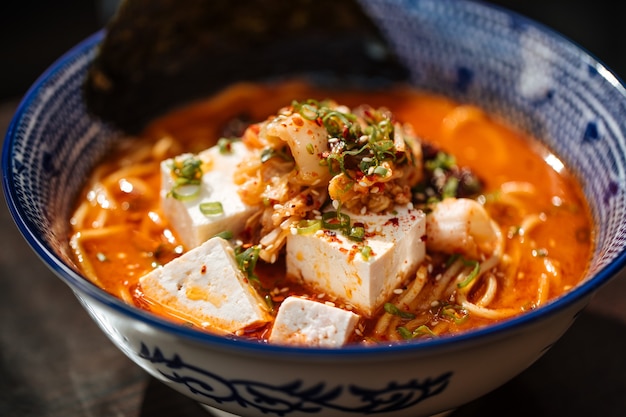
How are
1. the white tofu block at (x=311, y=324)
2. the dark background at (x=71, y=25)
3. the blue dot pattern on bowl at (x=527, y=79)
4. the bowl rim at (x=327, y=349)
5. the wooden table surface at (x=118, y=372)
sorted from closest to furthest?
1. the bowl rim at (x=327, y=349)
2. the white tofu block at (x=311, y=324)
3. the wooden table surface at (x=118, y=372)
4. the blue dot pattern on bowl at (x=527, y=79)
5. the dark background at (x=71, y=25)

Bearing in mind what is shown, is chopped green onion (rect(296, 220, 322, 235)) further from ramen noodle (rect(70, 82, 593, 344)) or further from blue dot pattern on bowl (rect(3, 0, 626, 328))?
blue dot pattern on bowl (rect(3, 0, 626, 328))

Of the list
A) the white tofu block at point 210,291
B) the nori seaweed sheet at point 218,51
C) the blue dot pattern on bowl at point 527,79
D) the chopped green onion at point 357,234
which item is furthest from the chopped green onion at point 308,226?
the nori seaweed sheet at point 218,51

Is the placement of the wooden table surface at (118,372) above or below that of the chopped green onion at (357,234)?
below

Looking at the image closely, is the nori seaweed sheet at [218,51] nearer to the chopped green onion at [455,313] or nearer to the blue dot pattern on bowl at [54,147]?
the blue dot pattern on bowl at [54,147]

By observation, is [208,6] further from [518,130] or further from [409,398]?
[409,398]

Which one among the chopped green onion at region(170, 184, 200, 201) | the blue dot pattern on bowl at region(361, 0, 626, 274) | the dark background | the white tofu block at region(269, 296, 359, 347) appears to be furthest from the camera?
the dark background

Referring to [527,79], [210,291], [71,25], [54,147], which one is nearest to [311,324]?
[210,291]

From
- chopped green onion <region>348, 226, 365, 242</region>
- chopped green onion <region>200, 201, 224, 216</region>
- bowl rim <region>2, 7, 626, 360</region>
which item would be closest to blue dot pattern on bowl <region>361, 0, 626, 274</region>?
bowl rim <region>2, 7, 626, 360</region>

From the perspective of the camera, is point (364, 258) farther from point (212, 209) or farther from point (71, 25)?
point (71, 25)
